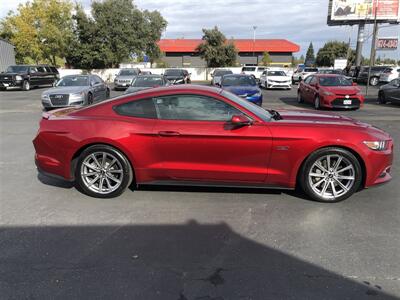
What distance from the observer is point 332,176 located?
4.83m

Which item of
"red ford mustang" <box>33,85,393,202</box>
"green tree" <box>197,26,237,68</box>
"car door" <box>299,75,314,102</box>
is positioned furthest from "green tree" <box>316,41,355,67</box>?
"red ford mustang" <box>33,85,393,202</box>

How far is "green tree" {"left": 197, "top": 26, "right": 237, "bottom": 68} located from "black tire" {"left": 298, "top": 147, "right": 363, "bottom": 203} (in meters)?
45.2

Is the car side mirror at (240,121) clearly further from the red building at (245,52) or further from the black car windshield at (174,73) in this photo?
the red building at (245,52)

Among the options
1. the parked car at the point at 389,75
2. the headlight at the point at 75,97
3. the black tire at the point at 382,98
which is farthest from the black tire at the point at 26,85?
the parked car at the point at 389,75

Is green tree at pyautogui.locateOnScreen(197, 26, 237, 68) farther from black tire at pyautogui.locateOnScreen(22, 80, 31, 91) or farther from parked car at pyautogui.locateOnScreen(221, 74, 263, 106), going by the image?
parked car at pyautogui.locateOnScreen(221, 74, 263, 106)

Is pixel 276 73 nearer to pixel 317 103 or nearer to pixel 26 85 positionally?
pixel 317 103

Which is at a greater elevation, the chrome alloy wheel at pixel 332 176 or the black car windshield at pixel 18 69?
the black car windshield at pixel 18 69

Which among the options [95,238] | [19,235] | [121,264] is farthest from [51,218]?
[121,264]

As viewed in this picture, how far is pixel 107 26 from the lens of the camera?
140 ft

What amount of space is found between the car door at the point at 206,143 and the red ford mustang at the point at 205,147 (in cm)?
1

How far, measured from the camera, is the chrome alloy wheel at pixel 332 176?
189 inches

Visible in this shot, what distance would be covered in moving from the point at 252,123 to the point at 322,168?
1.08m

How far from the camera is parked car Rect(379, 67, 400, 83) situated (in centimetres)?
3138

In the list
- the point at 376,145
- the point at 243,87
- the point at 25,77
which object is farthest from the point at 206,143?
the point at 25,77
